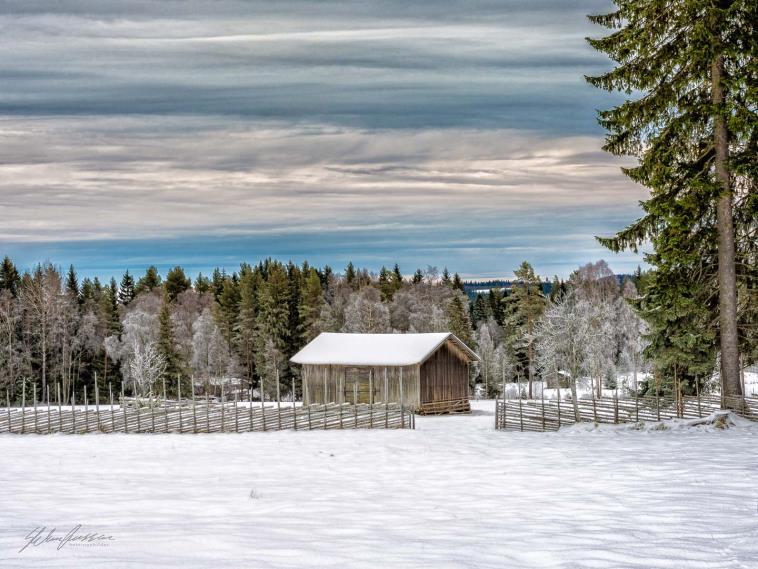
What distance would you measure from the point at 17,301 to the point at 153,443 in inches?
1840

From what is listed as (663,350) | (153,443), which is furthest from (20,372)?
(663,350)

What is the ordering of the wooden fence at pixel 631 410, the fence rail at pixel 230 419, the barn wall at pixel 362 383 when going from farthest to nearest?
1. the barn wall at pixel 362 383
2. the fence rail at pixel 230 419
3. the wooden fence at pixel 631 410

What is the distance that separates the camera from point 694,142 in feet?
66.5

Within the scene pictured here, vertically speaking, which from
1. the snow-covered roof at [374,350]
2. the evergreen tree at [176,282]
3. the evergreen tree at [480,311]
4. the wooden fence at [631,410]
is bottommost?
the wooden fence at [631,410]

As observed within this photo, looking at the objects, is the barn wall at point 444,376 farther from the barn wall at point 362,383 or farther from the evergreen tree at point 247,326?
the evergreen tree at point 247,326

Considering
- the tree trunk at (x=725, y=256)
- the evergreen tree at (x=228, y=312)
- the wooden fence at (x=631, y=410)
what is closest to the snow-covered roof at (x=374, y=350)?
the wooden fence at (x=631, y=410)

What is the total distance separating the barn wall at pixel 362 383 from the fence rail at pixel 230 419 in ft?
29.4

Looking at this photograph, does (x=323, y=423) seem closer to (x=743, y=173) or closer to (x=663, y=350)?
(x=663, y=350)

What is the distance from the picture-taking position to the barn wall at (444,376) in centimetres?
3872

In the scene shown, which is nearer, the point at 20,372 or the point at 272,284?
the point at 20,372

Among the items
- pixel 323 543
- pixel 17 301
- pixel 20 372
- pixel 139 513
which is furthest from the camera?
pixel 17 301

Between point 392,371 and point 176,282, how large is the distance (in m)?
67.2

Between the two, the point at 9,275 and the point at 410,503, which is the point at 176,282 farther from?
the point at 410,503

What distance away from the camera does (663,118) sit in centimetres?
2003
